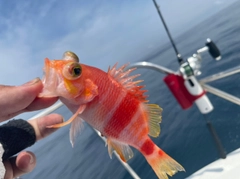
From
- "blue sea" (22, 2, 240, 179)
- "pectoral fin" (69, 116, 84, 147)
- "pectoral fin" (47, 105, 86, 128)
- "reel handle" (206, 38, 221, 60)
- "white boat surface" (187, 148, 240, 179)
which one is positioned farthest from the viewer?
"blue sea" (22, 2, 240, 179)

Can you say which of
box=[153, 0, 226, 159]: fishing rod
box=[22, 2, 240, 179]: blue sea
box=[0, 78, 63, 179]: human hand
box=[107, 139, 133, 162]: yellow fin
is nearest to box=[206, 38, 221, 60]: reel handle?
box=[153, 0, 226, 159]: fishing rod

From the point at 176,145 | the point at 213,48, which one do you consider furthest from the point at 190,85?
the point at 176,145

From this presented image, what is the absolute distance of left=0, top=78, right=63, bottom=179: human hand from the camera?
3.26ft

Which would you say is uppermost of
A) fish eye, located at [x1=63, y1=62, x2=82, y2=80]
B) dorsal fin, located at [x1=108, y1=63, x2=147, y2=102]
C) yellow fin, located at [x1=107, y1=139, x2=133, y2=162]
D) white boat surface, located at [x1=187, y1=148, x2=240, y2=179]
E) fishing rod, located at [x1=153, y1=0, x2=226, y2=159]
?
fish eye, located at [x1=63, y1=62, x2=82, y2=80]

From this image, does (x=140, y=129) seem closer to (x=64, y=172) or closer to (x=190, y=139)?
(x=190, y=139)

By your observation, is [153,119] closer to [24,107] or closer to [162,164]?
[162,164]

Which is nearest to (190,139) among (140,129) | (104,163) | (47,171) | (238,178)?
(104,163)

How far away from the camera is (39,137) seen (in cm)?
128

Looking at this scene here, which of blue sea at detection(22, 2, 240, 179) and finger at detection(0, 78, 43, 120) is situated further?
blue sea at detection(22, 2, 240, 179)

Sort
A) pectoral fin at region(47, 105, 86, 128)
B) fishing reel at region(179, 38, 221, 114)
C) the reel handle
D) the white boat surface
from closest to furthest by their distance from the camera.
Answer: pectoral fin at region(47, 105, 86, 128) < the white boat surface < fishing reel at region(179, 38, 221, 114) < the reel handle

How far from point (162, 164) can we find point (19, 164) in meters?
0.64

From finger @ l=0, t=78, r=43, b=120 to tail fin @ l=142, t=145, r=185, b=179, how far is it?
464 mm

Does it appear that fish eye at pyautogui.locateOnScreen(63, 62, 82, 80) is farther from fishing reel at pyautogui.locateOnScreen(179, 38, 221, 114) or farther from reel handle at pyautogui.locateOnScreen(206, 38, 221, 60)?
reel handle at pyautogui.locateOnScreen(206, 38, 221, 60)

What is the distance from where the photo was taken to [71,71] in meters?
0.88
